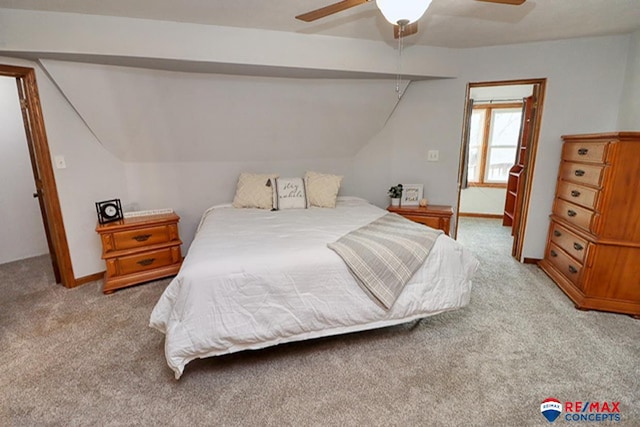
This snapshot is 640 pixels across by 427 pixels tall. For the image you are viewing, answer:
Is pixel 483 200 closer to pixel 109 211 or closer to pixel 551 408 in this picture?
pixel 551 408

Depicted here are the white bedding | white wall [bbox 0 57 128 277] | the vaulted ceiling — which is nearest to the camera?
the white bedding

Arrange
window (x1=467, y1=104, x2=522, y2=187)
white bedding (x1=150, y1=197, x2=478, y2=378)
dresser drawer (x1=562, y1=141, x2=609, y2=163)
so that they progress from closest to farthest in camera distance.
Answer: white bedding (x1=150, y1=197, x2=478, y2=378), dresser drawer (x1=562, y1=141, x2=609, y2=163), window (x1=467, y1=104, x2=522, y2=187)

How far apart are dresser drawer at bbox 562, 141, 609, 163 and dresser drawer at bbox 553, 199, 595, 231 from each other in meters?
0.40

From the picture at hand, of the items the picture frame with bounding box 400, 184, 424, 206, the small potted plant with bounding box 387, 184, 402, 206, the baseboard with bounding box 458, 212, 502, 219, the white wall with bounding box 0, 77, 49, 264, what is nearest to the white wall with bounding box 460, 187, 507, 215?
the baseboard with bounding box 458, 212, 502, 219

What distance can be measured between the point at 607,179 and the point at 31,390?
152 inches

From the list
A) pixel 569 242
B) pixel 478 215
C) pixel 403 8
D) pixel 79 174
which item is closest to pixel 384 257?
pixel 403 8

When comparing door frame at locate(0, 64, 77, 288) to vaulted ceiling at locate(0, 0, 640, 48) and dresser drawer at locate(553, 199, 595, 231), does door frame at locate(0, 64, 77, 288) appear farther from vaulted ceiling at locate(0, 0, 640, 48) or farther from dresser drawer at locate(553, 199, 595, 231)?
dresser drawer at locate(553, 199, 595, 231)

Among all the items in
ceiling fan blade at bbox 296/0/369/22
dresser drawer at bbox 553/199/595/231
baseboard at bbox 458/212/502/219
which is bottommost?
baseboard at bbox 458/212/502/219

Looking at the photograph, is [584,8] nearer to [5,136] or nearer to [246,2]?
[246,2]

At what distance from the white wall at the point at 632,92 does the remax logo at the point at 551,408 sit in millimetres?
2465

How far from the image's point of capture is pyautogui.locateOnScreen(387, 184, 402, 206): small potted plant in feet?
11.2

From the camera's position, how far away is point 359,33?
8.47ft

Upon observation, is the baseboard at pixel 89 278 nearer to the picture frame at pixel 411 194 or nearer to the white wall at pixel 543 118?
the white wall at pixel 543 118

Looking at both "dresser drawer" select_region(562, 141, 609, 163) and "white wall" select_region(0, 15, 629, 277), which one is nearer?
"dresser drawer" select_region(562, 141, 609, 163)
